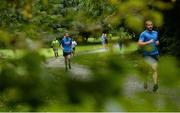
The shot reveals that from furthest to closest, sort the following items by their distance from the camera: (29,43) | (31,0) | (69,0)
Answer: (69,0) < (31,0) < (29,43)

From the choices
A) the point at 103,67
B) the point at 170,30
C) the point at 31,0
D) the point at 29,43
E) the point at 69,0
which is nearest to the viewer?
the point at 103,67

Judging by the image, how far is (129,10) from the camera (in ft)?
6.34

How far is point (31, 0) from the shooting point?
2.98 m

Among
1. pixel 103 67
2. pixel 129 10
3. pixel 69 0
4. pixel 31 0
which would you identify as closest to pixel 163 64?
pixel 103 67

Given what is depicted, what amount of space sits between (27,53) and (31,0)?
130 centimetres

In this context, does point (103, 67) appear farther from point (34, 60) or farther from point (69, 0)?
point (69, 0)

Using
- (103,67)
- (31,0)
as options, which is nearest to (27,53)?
(103,67)

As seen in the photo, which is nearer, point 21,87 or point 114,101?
point 114,101

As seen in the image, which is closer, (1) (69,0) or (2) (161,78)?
(2) (161,78)

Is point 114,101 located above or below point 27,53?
below

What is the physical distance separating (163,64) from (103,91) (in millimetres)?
205

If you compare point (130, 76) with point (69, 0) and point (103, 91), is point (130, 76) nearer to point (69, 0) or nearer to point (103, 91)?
point (103, 91)

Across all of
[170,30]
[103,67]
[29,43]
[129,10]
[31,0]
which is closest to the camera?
[103,67]

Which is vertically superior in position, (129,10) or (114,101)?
(129,10)
